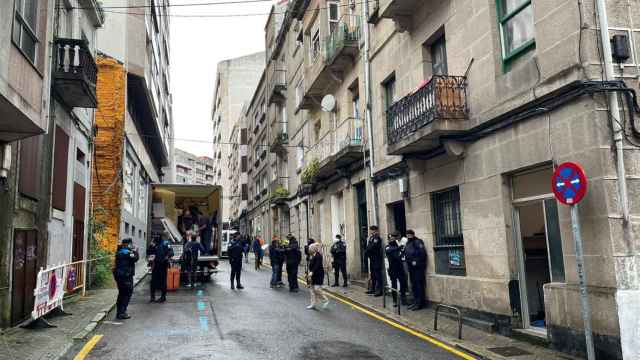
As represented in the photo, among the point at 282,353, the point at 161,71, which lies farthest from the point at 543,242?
the point at 161,71

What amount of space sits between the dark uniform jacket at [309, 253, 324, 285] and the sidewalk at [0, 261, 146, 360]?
4.66 m

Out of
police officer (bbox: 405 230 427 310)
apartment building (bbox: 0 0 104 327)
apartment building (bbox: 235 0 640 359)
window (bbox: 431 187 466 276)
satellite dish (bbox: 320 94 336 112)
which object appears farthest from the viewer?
satellite dish (bbox: 320 94 336 112)

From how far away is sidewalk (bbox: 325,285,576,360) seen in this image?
7770 millimetres

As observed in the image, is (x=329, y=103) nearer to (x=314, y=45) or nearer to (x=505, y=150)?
(x=314, y=45)

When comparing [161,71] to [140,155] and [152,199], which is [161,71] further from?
[152,199]

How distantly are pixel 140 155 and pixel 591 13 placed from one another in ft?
89.3

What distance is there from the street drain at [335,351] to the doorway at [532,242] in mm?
3111

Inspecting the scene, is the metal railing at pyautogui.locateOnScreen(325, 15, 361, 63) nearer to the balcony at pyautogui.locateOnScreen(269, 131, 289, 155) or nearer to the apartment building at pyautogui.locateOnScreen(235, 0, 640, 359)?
the apartment building at pyautogui.locateOnScreen(235, 0, 640, 359)

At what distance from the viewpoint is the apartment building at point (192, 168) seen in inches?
4437

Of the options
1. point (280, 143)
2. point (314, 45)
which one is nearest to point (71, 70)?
point (314, 45)

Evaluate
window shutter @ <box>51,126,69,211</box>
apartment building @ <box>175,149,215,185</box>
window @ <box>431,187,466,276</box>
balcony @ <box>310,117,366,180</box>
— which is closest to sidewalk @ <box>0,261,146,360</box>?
window shutter @ <box>51,126,69,211</box>

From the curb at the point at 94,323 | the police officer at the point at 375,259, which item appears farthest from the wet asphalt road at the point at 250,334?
the police officer at the point at 375,259

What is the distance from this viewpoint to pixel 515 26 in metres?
9.42

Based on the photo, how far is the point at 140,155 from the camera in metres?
30.6
